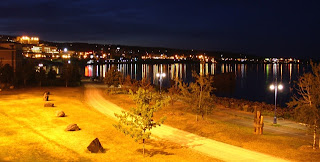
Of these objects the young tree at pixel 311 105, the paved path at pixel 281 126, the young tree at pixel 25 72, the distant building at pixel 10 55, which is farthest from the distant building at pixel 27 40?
the young tree at pixel 311 105

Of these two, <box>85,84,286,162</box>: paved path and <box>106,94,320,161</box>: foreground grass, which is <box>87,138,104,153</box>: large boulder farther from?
<box>106,94,320,161</box>: foreground grass

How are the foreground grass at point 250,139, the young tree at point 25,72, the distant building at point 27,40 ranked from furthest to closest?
the distant building at point 27,40, the young tree at point 25,72, the foreground grass at point 250,139

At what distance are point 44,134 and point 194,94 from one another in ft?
38.3

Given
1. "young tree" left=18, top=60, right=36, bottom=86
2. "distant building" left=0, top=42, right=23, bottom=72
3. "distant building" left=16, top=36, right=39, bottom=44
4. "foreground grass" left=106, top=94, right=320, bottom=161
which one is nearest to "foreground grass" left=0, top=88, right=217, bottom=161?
"foreground grass" left=106, top=94, right=320, bottom=161

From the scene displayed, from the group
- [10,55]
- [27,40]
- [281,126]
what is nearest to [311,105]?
[281,126]

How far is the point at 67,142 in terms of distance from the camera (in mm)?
18484

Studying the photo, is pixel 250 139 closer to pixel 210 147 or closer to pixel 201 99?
pixel 210 147

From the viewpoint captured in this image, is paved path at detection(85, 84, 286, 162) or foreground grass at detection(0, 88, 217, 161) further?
paved path at detection(85, 84, 286, 162)

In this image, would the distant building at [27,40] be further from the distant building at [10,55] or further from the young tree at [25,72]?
the young tree at [25,72]

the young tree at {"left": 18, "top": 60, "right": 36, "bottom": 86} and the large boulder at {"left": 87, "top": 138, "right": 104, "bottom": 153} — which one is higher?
the young tree at {"left": 18, "top": 60, "right": 36, "bottom": 86}

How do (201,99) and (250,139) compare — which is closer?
(250,139)

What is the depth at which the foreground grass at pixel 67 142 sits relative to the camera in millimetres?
15805

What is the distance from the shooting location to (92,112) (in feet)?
96.7

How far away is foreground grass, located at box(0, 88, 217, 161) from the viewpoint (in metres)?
15.8
